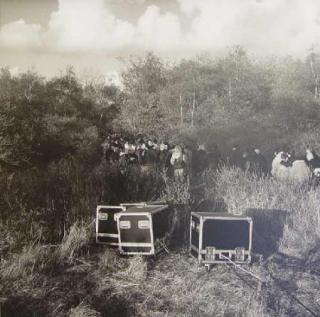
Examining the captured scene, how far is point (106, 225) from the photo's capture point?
17.2 ft

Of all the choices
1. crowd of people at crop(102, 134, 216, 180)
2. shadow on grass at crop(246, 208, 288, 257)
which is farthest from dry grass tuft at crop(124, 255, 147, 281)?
crowd of people at crop(102, 134, 216, 180)

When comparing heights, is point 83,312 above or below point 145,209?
below

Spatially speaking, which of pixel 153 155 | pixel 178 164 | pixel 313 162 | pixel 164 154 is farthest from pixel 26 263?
pixel 153 155

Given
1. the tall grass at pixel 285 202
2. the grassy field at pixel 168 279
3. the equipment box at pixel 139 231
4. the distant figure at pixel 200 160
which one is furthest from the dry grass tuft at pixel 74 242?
the distant figure at pixel 200 160

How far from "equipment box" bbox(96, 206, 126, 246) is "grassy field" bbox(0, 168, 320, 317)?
11 centimetres

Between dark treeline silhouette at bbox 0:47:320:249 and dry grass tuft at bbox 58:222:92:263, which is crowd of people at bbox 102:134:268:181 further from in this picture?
dry grass tuft at bbox 58:222:92:263

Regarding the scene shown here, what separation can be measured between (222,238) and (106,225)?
133 centimetres

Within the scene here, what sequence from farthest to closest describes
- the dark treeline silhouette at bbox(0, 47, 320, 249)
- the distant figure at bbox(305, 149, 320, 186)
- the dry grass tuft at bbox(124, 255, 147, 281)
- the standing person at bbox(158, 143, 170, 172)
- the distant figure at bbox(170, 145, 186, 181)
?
the standing person at bbox(158, 143, 170, 172), the distant figure at bbox(305, 149, 320, 186), the distant figure at bbox(170, 145, 186, 181), the dark treeline silhouette at bbox(0, 47, 320, 249), the dry grass tuft at bbox(124, 255, 147, 281)

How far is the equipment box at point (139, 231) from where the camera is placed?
484 centimetres

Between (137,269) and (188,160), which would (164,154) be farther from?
(137,269)

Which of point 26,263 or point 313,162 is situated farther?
point 313,162

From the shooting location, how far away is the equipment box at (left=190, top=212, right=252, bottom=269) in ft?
15.3

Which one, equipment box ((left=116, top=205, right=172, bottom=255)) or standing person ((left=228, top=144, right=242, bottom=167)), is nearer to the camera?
equipment box ((left=116, top=205, right=172, bottom=255))

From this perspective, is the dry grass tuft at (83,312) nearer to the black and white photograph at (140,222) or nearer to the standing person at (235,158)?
the black and white photograph at (140,222)
